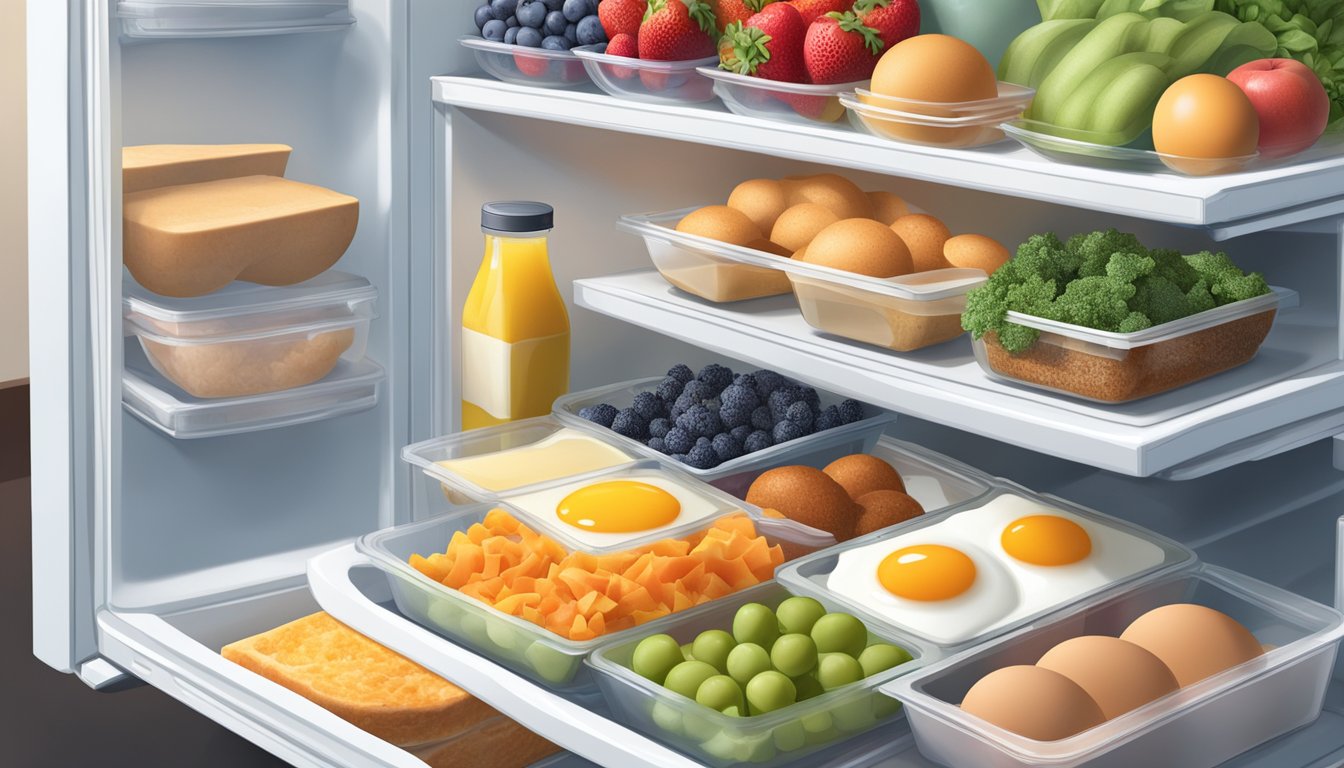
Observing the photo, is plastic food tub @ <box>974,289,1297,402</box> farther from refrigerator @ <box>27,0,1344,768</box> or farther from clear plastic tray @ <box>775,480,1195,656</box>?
clear plastic tray @ <box>775,480,1195,656</box>

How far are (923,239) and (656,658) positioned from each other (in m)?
0.52

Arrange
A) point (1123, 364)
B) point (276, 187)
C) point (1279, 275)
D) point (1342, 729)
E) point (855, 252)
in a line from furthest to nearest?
point (276, 187)
point (1279, 275)
point (855, 252)
point (1342, 729)
point (1123, 364)

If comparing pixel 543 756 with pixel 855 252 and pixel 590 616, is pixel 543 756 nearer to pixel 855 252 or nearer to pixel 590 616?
pixel 590 616

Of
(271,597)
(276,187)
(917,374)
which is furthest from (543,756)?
(276,187)

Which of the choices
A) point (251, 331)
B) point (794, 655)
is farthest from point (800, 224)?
point (251, 331)

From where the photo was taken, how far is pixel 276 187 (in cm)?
171

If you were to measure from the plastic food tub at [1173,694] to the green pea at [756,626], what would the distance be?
0.14 metres

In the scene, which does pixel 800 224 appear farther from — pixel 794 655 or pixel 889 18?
pixel 794 655

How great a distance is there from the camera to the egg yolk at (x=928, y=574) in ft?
4.30

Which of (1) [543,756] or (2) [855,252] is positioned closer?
(2) [855,252]

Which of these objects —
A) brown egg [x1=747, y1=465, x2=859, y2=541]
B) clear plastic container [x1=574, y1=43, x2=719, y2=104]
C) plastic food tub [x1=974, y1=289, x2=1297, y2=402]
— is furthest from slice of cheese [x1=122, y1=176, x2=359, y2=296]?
plastic food tub [x1=974, y1=289, x2=1297, y2=402]

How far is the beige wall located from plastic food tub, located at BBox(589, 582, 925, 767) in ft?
9.32

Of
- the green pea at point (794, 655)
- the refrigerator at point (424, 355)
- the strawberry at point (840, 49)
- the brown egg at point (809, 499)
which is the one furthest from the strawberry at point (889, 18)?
the green pea at point (794, 655)

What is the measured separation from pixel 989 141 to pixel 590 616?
21.2 inches
